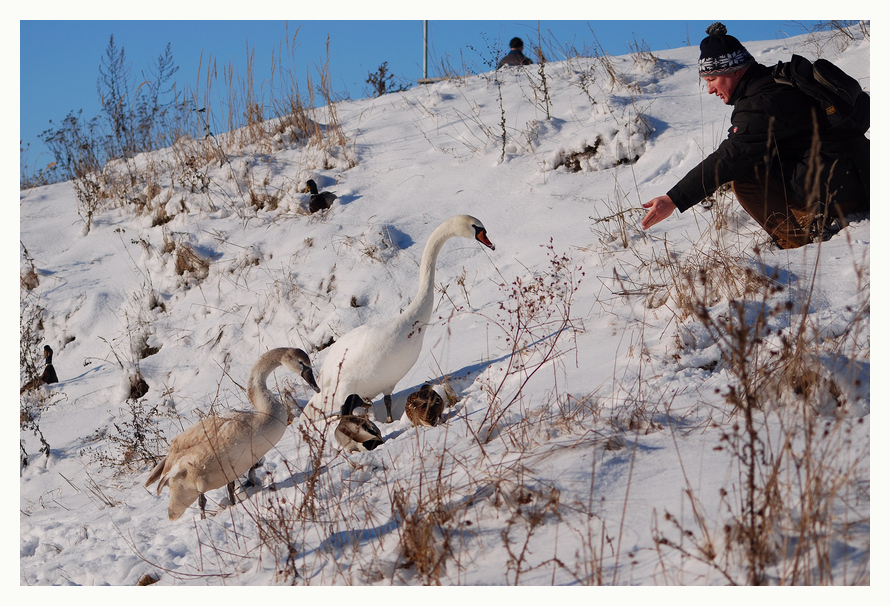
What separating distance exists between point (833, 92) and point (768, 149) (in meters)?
0.44

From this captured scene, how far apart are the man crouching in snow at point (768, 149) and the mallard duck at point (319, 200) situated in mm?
4149

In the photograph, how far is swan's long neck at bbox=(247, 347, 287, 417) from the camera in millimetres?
3555

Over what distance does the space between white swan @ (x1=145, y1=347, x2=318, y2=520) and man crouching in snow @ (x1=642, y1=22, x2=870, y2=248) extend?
2.38 metres

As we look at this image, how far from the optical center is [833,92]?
12.0 ft

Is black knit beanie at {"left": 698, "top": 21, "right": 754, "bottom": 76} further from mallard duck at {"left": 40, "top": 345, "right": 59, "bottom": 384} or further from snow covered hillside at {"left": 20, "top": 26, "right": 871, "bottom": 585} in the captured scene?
mallard duck at {"left": 40, "top": 345, "right": 59, "bottom": 384}

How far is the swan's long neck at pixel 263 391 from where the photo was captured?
3555 millimetres

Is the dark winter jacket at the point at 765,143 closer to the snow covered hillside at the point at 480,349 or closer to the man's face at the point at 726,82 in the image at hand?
the man's face at the point at 726,82

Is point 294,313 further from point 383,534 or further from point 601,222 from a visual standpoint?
point 383,534

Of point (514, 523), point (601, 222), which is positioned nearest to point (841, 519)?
point (514, 523)

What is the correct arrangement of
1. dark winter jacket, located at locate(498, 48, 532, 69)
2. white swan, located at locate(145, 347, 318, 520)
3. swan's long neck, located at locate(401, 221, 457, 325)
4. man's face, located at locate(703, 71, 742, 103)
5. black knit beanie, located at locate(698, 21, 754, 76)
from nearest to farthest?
white swan, located at locate(145, 347, 318, 520) < black knit beanie, located at locate(698, 21, 754, 76) < man's face, located at locate(703, 71, 742, 103) < swan's long neck, located at locate(401, 221, 457, 325) < dark winter jacket, located at locate(498, 48, 532, 69)

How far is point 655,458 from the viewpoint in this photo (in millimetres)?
2518

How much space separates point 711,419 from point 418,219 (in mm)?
4535

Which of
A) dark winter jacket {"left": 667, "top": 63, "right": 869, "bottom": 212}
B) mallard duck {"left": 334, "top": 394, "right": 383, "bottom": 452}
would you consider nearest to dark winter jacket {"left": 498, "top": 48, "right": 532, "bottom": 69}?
dark winter jacket {"left": 667, "top": 63, "right": 869, "bottom": 212}

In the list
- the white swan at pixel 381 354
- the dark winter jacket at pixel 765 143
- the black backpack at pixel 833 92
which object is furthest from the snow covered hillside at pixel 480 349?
the black backpack at pixel 833 92
